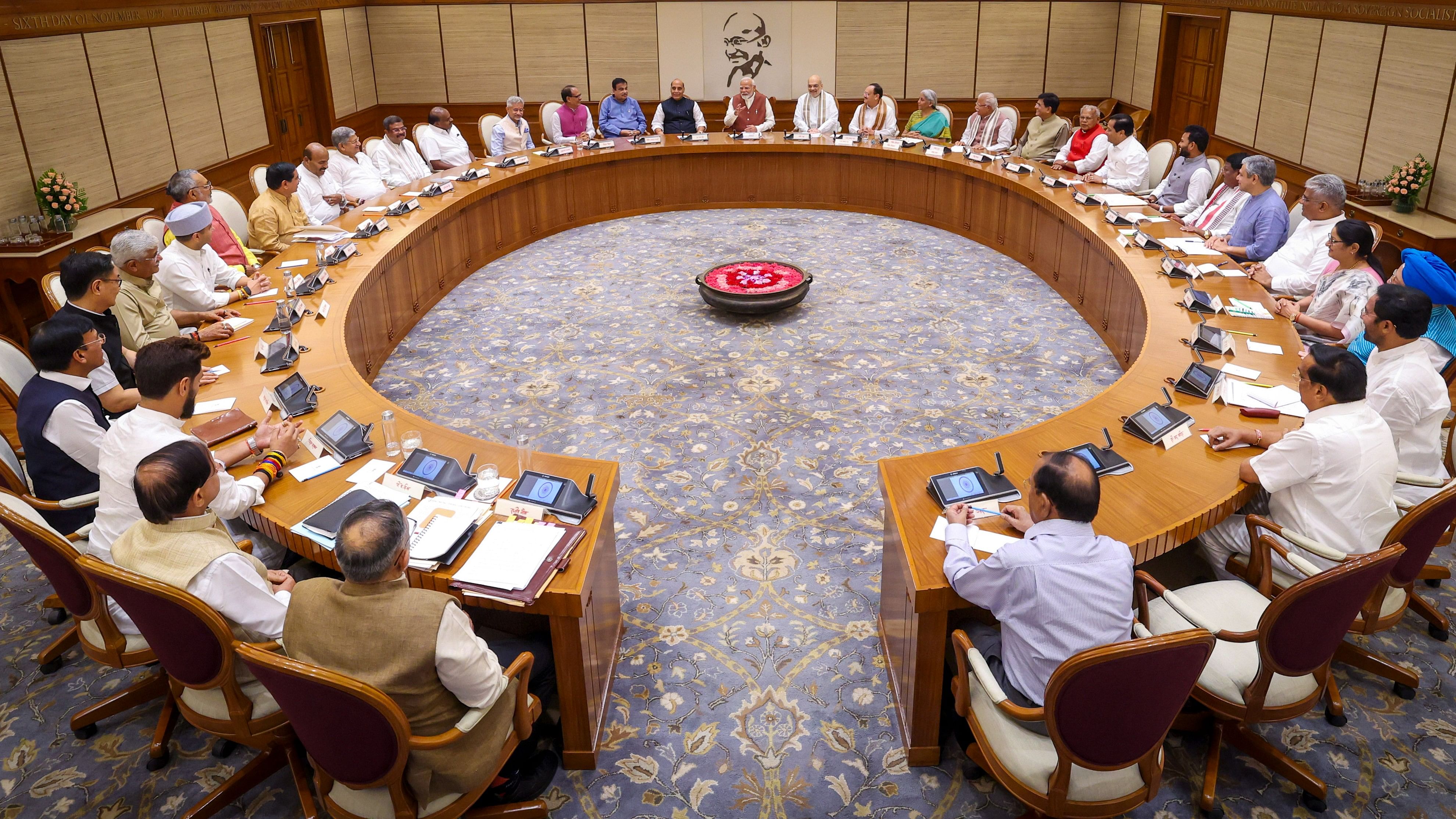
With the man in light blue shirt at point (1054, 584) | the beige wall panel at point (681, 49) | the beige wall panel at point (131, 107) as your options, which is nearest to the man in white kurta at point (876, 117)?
the beige wall panel at point (681, 49)

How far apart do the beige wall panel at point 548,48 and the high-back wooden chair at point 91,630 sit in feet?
32.2

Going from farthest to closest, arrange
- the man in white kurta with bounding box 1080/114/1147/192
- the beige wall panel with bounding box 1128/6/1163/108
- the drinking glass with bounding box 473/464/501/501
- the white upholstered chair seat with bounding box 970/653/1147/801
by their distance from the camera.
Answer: the beige wall panel with bounding box 1128/6/1163/108
the man in white kurta with bounding box 1080/114/1147/192
the drinking glass with bounding box 473/464/501/501
the white upholstered chair seat with bounding box 970/653/1147/801

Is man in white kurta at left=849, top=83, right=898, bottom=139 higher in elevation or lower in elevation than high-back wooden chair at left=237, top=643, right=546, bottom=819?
higher

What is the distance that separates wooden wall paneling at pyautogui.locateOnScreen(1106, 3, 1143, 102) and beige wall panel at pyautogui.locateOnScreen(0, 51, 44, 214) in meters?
10.9

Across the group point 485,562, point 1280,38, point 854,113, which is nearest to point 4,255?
point 485,562

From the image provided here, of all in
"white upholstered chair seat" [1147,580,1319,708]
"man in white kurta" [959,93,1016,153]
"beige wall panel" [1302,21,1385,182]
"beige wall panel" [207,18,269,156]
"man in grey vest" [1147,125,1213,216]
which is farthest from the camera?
"man in white kurta" [959,93,1016,153]

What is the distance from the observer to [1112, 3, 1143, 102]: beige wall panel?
11.0 metres

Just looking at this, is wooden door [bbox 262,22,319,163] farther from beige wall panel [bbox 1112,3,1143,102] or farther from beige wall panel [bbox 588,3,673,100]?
beige wall panel [bbox 1112,3,1143,102]

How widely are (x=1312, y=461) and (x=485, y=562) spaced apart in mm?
2633

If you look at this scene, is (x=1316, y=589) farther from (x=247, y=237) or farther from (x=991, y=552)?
(x=247, y=237)

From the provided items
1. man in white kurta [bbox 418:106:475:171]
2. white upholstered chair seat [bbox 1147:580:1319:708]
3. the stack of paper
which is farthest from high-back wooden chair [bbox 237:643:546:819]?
man in white kurta [bbox 418:106:475:171]

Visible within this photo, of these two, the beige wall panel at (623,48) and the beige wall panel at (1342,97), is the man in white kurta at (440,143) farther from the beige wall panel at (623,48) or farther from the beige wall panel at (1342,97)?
the beige wall panel at (1342,97)

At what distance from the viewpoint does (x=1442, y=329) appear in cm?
424

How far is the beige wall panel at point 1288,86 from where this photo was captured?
25.9 feet
